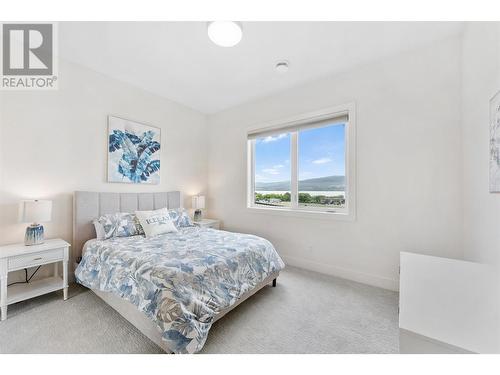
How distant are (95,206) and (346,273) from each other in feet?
10.4

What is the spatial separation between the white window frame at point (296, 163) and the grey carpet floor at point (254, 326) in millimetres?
949

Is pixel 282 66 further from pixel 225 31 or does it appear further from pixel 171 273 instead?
pixel 171 273

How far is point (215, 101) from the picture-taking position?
3551 millimetres

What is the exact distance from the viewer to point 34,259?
75.3 inches

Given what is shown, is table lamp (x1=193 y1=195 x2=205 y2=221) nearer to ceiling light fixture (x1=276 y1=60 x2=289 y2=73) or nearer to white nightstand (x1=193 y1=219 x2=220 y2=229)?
white nightstand (x1=193 y1=219 x2=220 y2=229)

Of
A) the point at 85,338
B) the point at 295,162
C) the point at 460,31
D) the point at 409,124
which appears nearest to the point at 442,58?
the point at 460,31

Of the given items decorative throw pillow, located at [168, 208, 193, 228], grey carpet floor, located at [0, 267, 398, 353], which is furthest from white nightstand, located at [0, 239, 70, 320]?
decorative throw pillow, located at [168, 208, 193, 228]

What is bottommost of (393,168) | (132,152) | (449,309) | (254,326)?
(254,326)

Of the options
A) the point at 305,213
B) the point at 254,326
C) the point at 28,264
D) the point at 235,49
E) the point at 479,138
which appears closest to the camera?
the point at 479,138

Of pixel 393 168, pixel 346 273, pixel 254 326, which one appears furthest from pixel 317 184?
pixel 254 326

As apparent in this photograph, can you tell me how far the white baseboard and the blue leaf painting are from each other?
7.94ft
